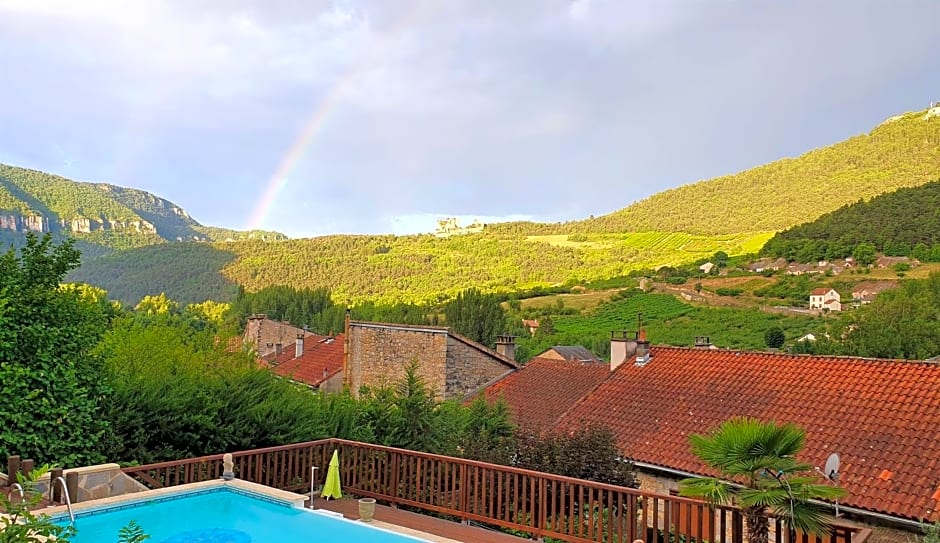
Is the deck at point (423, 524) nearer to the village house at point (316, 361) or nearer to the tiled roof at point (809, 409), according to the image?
the tiled roof at point (809, 409)

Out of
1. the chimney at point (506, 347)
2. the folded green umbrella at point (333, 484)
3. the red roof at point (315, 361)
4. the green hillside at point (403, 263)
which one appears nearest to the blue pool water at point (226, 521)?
the folded green umbrella at point (333, 484)

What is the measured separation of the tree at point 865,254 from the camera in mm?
60831

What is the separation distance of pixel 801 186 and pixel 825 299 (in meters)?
47.3

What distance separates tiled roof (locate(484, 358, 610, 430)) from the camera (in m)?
18.3

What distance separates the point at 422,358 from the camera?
19969mm

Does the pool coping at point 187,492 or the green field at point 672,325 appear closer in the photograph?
the pool coping at point 187,492

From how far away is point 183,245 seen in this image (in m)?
93.2

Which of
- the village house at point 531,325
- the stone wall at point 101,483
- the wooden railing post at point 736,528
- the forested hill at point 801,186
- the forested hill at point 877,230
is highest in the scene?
the forested hill at point 801,186

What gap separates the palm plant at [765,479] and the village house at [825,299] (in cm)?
5652

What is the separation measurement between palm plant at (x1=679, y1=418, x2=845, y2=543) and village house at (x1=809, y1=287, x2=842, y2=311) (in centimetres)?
5652

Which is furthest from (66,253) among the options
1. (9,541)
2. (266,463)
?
(9,541)

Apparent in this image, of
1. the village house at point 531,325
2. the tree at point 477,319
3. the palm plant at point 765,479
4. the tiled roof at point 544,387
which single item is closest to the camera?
the palm plant at point 765,479

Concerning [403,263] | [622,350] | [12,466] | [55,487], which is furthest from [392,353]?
[403,263]

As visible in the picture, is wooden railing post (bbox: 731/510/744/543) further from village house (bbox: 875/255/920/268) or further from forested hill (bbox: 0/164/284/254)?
village house (bbox: 875/255/920/268)
